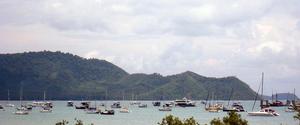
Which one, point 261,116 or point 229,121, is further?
point 261,116

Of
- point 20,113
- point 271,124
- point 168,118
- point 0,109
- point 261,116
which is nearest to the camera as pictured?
point 168,118

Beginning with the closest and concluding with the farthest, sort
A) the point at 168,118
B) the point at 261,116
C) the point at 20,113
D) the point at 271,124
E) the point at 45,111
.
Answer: the point at 168,118, the point at 271,124, the point at 261,116, the point at 20,113, the point at 45,111

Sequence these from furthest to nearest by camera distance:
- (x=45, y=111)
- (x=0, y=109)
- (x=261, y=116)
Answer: (x=0, y=109) → (x=45, y=111) → (x=261, y=116)

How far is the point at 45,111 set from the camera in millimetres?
167500

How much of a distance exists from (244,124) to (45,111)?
140064 mm

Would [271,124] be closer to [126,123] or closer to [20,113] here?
[126,123]

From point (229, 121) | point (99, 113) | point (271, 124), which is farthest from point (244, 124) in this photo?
point (99, 113)

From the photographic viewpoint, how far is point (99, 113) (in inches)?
5974

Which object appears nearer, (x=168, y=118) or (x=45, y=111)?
(x=168, y=118)

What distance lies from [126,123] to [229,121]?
3130 inches

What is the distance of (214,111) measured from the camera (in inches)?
6772

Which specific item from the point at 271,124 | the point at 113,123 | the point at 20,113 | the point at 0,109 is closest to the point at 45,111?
the point at 20,113

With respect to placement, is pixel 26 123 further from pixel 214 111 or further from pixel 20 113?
pixel 214 111

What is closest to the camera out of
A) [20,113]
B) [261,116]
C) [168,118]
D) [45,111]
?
[168,118]
